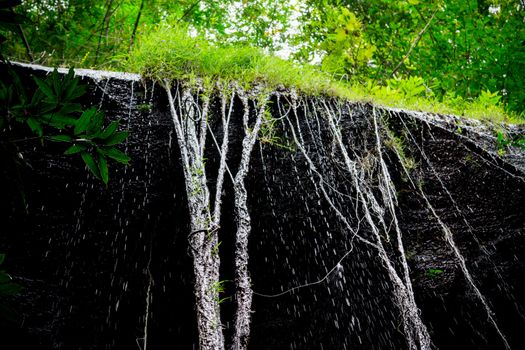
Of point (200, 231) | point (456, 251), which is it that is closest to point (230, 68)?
point (200, 231)

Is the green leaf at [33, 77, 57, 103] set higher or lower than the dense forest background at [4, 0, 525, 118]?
lower

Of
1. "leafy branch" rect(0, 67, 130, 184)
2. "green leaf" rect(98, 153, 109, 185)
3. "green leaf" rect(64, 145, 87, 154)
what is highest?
"leafy branch" rect(0, 67, 130, 184)

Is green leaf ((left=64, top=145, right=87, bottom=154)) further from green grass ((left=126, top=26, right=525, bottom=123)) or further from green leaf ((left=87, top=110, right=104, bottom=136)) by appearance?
green grass ((left=126, top=26, right=525, bottom=123))

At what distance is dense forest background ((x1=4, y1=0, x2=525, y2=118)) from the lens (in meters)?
3.22

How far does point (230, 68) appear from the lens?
303 cm

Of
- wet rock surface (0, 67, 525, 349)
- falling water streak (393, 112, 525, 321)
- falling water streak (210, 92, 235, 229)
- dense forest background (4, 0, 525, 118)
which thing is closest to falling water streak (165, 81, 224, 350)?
falling water streak (210, 92, 235, 229)

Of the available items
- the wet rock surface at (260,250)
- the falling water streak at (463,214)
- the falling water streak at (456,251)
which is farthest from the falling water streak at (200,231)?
the falling water streak at (463,214)

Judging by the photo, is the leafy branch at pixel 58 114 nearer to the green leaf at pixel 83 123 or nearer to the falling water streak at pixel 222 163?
the green leaf at pixel 83 123

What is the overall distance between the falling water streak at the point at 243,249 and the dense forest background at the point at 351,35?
3.77 feet

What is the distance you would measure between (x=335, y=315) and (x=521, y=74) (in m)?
3.76

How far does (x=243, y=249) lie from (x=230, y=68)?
1.67 m

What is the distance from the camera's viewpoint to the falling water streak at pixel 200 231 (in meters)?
1.84

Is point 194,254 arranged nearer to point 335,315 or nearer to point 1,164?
point 1,164

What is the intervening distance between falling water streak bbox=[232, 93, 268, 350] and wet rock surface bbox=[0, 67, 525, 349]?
0.22 meters
